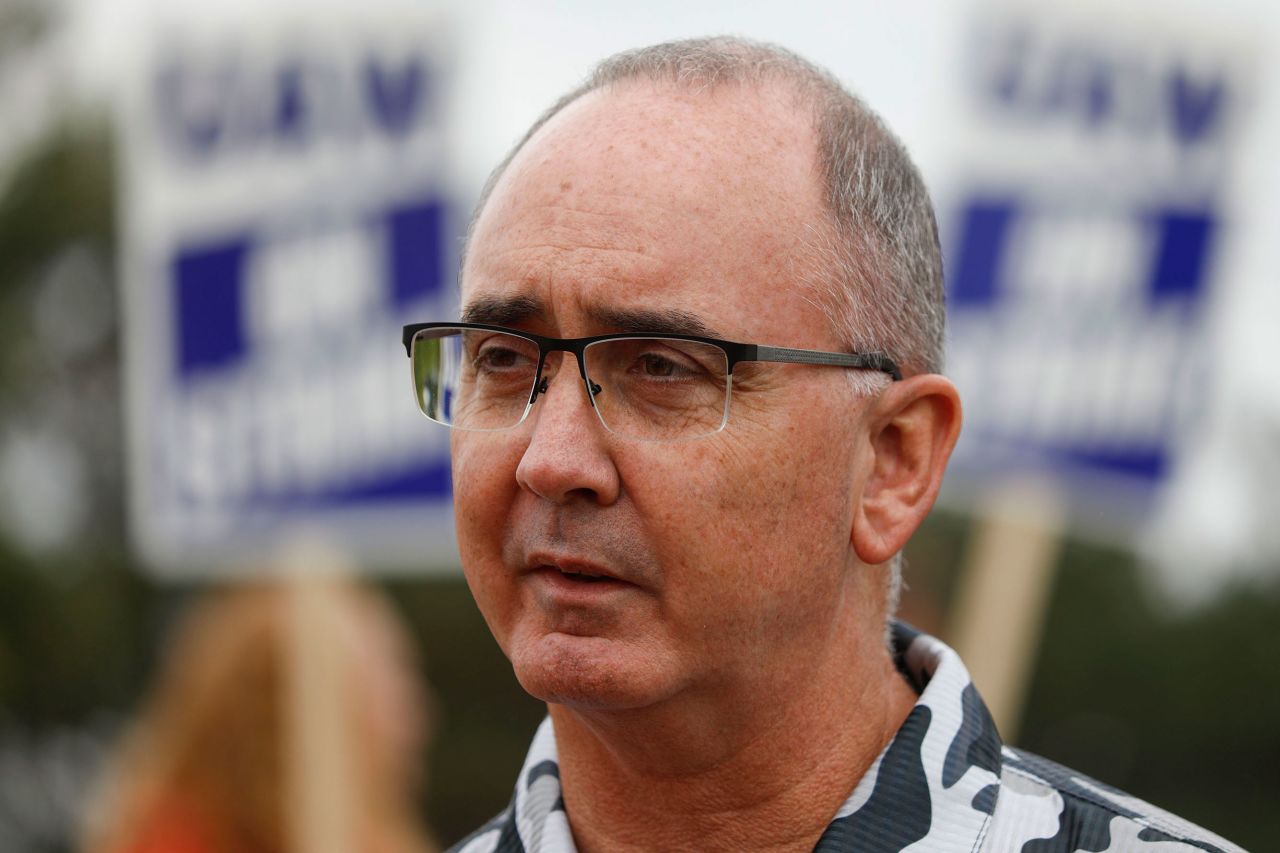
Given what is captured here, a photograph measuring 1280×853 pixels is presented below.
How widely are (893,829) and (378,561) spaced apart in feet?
24.2

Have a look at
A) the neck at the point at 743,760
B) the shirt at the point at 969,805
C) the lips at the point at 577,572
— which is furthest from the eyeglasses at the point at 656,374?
the shirt at the point at 969,805

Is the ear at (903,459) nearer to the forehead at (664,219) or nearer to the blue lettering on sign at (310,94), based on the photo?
the forehead at (664,219)

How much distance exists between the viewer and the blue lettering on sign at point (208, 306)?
22.1ft

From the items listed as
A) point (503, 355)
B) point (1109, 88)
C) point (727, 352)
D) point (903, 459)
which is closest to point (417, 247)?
point (1109, 88)

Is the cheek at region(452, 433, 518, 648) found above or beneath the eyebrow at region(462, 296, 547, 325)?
beneath

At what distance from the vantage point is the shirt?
1.81 m

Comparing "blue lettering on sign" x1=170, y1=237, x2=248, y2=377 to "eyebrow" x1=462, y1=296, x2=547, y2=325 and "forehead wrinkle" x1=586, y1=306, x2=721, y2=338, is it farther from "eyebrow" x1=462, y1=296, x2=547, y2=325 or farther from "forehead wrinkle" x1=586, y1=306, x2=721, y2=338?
"forehead wrinkle" x1=586, y1=306, x2=721, y2=338

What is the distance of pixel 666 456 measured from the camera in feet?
5.86

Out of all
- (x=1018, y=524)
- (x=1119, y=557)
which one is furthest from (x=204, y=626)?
(x=1119, y=557)

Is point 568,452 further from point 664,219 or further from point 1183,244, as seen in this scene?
point 1183,244

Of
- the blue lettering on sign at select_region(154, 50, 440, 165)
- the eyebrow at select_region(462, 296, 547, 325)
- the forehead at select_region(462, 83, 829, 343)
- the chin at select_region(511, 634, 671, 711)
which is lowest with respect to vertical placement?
the chin at select_region(511, 634, 671, 711)

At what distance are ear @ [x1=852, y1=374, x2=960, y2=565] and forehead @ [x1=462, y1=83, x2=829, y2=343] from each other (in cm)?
19

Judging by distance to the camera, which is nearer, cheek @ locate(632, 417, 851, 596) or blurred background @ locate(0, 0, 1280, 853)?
cheek @ locate(632, 417, 851, 596)

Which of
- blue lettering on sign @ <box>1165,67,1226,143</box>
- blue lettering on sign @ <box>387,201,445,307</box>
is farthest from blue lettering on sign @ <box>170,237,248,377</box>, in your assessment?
blue lettering on sign @ <box>1165,67,1226,143</box>
